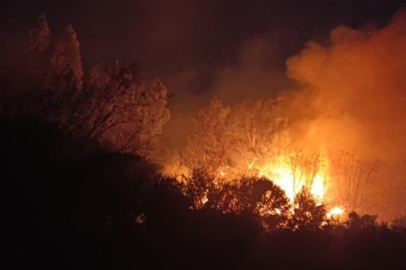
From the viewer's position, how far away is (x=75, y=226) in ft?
27.8

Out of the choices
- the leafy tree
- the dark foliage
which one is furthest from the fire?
the dark foliage

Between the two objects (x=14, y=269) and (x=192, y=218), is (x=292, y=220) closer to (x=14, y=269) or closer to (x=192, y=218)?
(x=192, y=218)

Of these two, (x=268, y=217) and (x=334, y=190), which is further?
(x=334, y=190)

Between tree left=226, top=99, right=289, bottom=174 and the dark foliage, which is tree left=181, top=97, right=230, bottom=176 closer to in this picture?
tree left=226, top=99, right=289, bottom=174

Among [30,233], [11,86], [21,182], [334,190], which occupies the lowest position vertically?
[30,233]

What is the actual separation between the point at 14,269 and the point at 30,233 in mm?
710

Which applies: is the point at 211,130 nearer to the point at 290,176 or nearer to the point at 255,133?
the point at 255,133

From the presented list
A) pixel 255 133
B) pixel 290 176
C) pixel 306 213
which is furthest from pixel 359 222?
pixel 255 133

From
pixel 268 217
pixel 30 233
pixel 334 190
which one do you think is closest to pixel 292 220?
pixel 268 217

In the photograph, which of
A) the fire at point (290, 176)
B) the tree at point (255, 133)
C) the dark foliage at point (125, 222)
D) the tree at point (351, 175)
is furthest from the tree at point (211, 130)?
the dark foliage at point (125, 222)

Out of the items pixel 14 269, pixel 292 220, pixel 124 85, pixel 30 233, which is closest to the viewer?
pixel 14 269

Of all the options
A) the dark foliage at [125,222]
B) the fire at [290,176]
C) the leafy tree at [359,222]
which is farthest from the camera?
the fire at [290,176]

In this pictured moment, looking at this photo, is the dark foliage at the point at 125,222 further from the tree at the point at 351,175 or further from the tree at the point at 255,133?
the tree at the point at 351,175

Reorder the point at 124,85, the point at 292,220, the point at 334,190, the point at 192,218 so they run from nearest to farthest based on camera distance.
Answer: the point at 192,218
the point at 124,85
the point at 292,220
the point at 334,190
